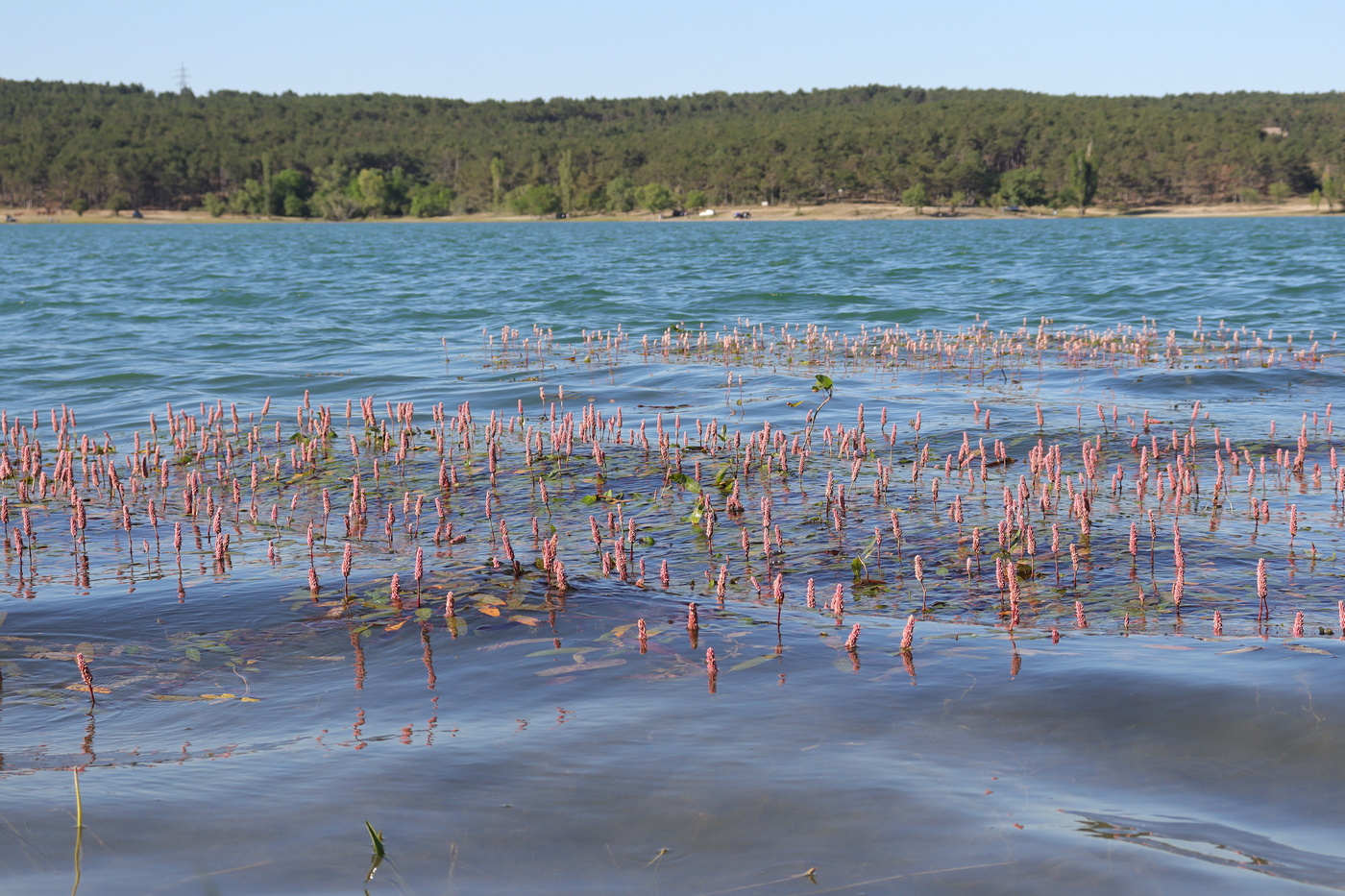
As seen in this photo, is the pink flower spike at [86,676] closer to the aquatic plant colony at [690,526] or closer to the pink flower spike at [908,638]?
the aquatic plant colony at [690,526]

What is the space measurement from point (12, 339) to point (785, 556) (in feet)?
64.5

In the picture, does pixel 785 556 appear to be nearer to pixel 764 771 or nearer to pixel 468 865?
pixel 764 771

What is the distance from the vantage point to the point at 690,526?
797 cm

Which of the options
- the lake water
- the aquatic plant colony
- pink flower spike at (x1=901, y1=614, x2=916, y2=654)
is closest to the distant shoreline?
the aquatic plant colony

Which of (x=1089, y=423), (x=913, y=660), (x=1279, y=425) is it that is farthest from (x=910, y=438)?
(x=913, y=660)

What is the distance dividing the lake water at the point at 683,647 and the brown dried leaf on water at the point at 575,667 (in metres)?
0.02

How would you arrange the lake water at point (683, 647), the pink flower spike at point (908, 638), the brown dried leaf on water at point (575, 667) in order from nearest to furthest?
1. the lake water at point (683, 647)
2. the pink flower spike at point (908, 638)
3. the brown dried leaf on water at point (575, 667)

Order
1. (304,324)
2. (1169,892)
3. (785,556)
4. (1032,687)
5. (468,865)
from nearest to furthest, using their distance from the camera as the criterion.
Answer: (1169,892), (468,865), (1032,687), (785,556), (304,324)

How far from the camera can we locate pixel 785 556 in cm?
721

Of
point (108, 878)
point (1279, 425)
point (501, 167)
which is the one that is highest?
point (501, 167)

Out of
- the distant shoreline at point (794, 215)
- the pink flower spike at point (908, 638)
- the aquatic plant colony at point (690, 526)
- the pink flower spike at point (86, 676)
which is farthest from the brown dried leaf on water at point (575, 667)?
the distant shoreline at point (794, 215)

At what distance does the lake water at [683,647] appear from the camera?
3771 mm

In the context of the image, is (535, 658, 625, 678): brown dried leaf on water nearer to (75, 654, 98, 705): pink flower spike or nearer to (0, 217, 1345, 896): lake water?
(0, 217, 1345, 896): lake water

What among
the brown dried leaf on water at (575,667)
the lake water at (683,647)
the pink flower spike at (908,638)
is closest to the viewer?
the lake water at (683,647)
